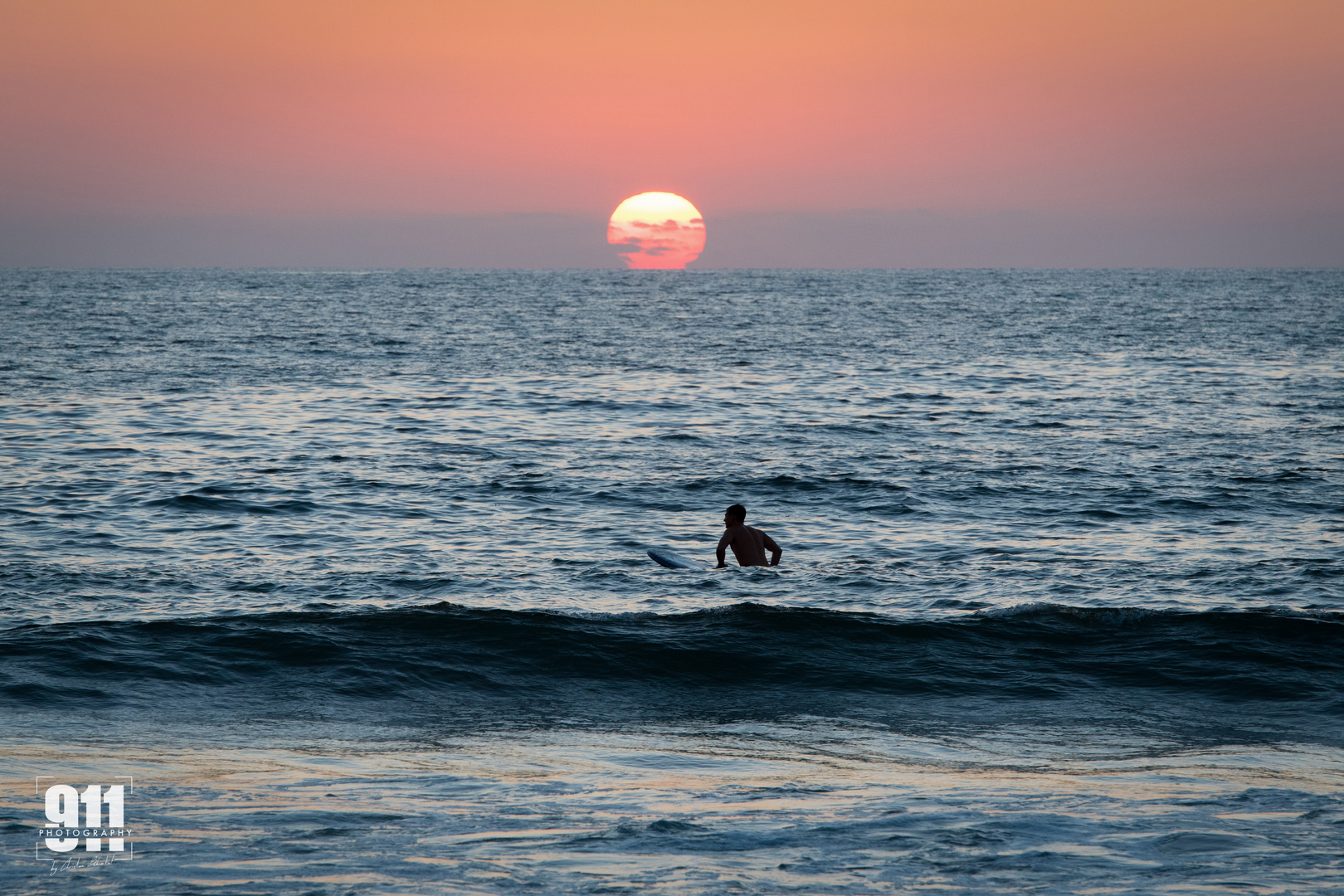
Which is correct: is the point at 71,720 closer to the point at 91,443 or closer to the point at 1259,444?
the point at 91,443

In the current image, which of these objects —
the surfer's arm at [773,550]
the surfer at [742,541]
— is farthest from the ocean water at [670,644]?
the surfer's arm at [773,550]

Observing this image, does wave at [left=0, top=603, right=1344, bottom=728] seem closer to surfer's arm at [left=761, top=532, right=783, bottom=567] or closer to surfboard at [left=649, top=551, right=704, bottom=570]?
surfboard at [left=649, top=551, right=704, bottom=570]

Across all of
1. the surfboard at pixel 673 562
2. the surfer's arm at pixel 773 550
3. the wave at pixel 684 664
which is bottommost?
the wave at pixel 684 664

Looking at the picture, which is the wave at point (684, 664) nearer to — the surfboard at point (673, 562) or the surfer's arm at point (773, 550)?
the surfboard at point (673, 562)

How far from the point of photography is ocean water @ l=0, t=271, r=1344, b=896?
21.6ft

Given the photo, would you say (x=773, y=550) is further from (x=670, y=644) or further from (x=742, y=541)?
(x=670, y=644)

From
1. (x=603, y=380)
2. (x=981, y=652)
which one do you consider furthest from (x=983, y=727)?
(x=603, y=380)

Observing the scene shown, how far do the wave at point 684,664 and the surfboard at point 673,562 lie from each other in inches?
98.2

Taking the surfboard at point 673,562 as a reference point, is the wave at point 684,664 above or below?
below

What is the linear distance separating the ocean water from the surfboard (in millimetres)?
306

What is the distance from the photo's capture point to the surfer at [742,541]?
54.4ft

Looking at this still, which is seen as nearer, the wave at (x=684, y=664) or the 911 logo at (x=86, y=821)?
the 911 logo at (x=86, y=821)

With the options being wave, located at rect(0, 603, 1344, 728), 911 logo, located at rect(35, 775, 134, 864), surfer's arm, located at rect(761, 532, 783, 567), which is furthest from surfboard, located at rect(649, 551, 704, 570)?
911 logo, located at rect(35, 775, 134, 864)

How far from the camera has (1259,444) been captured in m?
28.2
